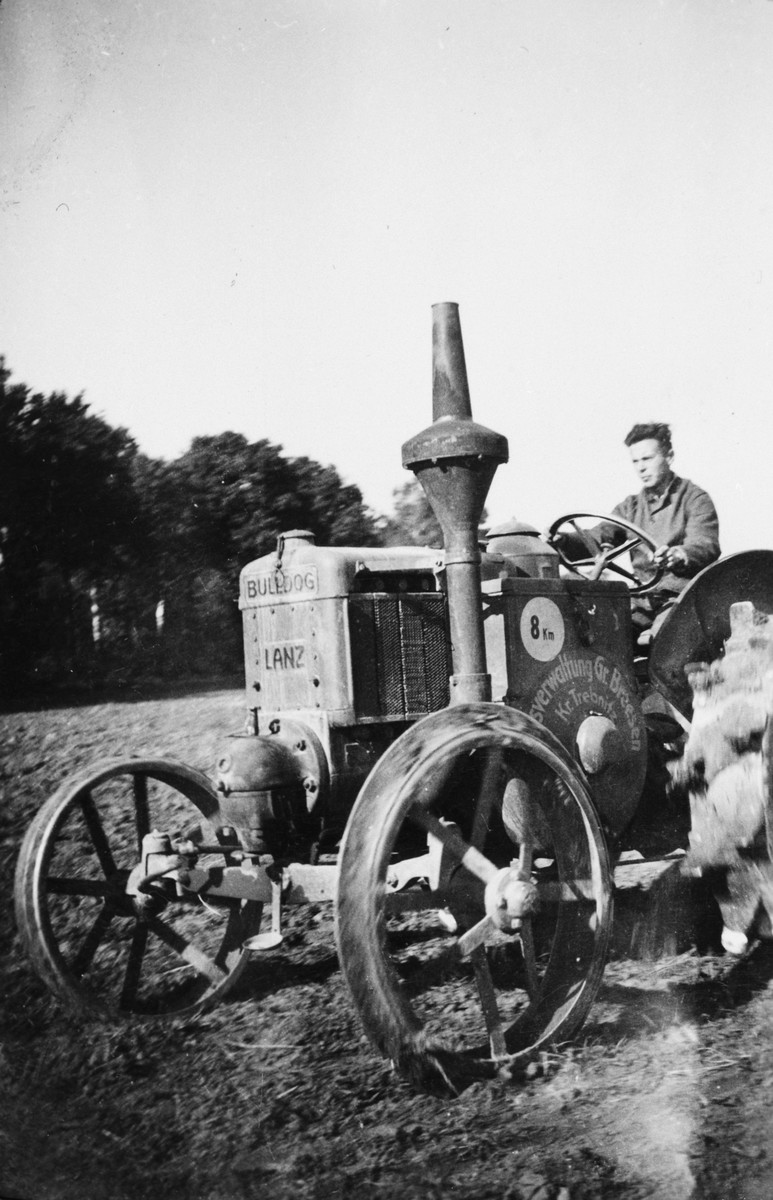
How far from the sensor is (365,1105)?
267 centimetres

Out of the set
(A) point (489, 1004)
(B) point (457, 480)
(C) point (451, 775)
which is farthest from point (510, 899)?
(B) point (457, 480)

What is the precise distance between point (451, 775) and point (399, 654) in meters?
0.44

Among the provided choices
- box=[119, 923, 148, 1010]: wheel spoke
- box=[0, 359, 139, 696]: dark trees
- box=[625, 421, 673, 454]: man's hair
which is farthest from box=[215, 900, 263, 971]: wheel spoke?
box=[0, 359, 139, 696]: dark trees

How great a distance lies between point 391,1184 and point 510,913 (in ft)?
2.30

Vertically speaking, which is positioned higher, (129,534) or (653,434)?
(129,534)

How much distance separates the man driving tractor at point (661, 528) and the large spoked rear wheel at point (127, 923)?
1815 millimetres

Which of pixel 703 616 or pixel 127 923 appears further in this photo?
pixel 127 923

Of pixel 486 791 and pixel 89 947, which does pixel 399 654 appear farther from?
pixel 89 947

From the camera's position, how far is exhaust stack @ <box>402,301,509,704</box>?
9.91ft

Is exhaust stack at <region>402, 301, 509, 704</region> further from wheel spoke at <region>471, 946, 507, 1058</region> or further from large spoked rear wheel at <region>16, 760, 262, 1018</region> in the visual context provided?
large spoked rear wheel at <region>16, 760, 262, 1018</region>

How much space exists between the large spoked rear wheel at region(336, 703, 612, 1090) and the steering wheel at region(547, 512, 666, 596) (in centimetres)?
103

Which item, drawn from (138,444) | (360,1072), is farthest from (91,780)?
(138,444)

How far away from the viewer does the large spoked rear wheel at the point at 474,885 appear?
2467 millimetres

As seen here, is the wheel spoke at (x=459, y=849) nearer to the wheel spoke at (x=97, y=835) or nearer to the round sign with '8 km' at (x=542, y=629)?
the round sign with '8 km' at (x=542, y=629)
